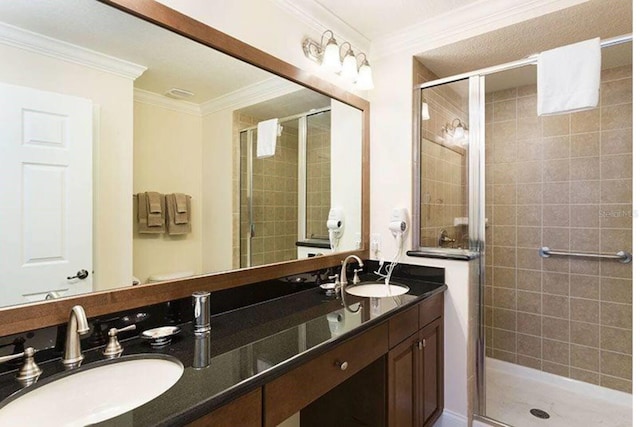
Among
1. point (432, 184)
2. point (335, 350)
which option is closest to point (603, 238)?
point (432, 184)

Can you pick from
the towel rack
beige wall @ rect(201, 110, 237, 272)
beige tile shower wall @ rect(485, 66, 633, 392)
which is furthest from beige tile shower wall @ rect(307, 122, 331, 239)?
the towel rack

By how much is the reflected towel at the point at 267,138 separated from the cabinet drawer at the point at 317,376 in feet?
3.39

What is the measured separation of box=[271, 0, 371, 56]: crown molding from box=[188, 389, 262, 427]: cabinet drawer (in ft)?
5.95

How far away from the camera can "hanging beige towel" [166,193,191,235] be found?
140 cm

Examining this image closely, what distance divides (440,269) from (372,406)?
3.05 feet

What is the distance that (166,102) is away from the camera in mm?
1379

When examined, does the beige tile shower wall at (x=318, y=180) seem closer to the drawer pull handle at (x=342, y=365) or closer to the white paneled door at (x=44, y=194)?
the drawer pull handle at (x=342, y=365)

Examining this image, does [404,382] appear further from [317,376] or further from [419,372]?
[317,376]

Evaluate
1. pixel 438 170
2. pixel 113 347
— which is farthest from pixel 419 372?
pixel 113 347

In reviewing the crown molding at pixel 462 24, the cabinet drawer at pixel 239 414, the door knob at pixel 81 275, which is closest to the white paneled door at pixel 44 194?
the door knob at pixel 81 275

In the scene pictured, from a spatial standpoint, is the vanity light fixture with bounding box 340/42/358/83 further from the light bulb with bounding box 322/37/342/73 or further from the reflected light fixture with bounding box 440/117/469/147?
the reflected light fixture with bounding box 440/117/469/147

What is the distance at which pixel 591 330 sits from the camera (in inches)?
98.3

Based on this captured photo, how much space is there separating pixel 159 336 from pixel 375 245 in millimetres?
1584

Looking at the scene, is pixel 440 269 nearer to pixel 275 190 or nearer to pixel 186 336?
pixel 275 190
